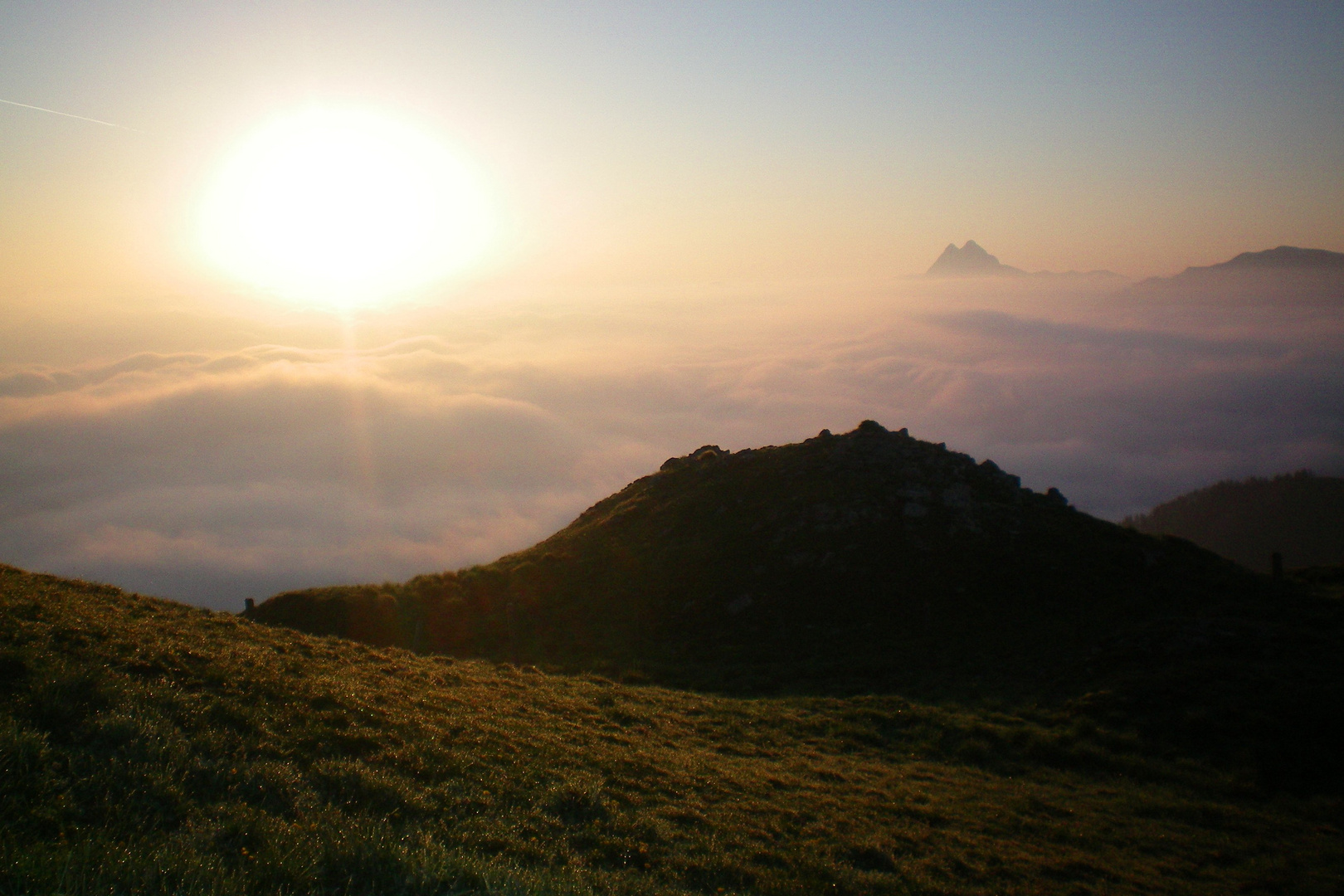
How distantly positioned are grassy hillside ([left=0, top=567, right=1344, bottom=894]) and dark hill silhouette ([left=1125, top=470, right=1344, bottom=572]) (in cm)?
9189

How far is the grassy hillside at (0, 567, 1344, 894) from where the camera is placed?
7.55 metres

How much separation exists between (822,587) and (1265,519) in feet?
360

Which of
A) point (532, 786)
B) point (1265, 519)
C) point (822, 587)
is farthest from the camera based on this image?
point (1265, 519)

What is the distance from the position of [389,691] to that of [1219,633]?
26.3 meters

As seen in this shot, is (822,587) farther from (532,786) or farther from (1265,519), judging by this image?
(1265,519)

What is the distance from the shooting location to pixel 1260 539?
10656 centimetres

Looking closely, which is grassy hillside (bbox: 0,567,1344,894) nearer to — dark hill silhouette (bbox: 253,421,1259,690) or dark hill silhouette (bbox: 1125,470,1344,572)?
dark hill silhouette (bbox: 253,421,1259,690)

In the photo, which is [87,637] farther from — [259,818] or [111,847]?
[111,847]

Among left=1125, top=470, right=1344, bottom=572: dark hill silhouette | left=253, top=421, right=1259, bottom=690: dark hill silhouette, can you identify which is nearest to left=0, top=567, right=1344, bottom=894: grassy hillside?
left=253, top=421, right=1259, bottom=690: dark hill silhouette

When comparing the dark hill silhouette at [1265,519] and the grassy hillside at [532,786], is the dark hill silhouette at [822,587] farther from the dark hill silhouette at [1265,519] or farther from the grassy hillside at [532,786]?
the dark hill silhouette at [1265,519]

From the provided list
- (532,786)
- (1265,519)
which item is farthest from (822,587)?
(1265,519)

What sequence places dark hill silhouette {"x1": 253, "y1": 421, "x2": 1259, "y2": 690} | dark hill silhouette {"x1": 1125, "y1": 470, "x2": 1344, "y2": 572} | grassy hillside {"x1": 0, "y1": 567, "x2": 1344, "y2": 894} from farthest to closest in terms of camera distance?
1. dark hill silhouette {"x1": 1125, "y1": 470, "x2": 1344, "y2": 572}
2. dark hill silhouette {"x1": 253, "y1": 421, "x2": 1259, "y2": 690}
3. grassy hillside {"x1": 0, "y1": 567, "x2": 1344, "y2": 894}

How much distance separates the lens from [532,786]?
1213cm

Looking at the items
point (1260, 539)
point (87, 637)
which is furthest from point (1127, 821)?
point (1260, 539)
